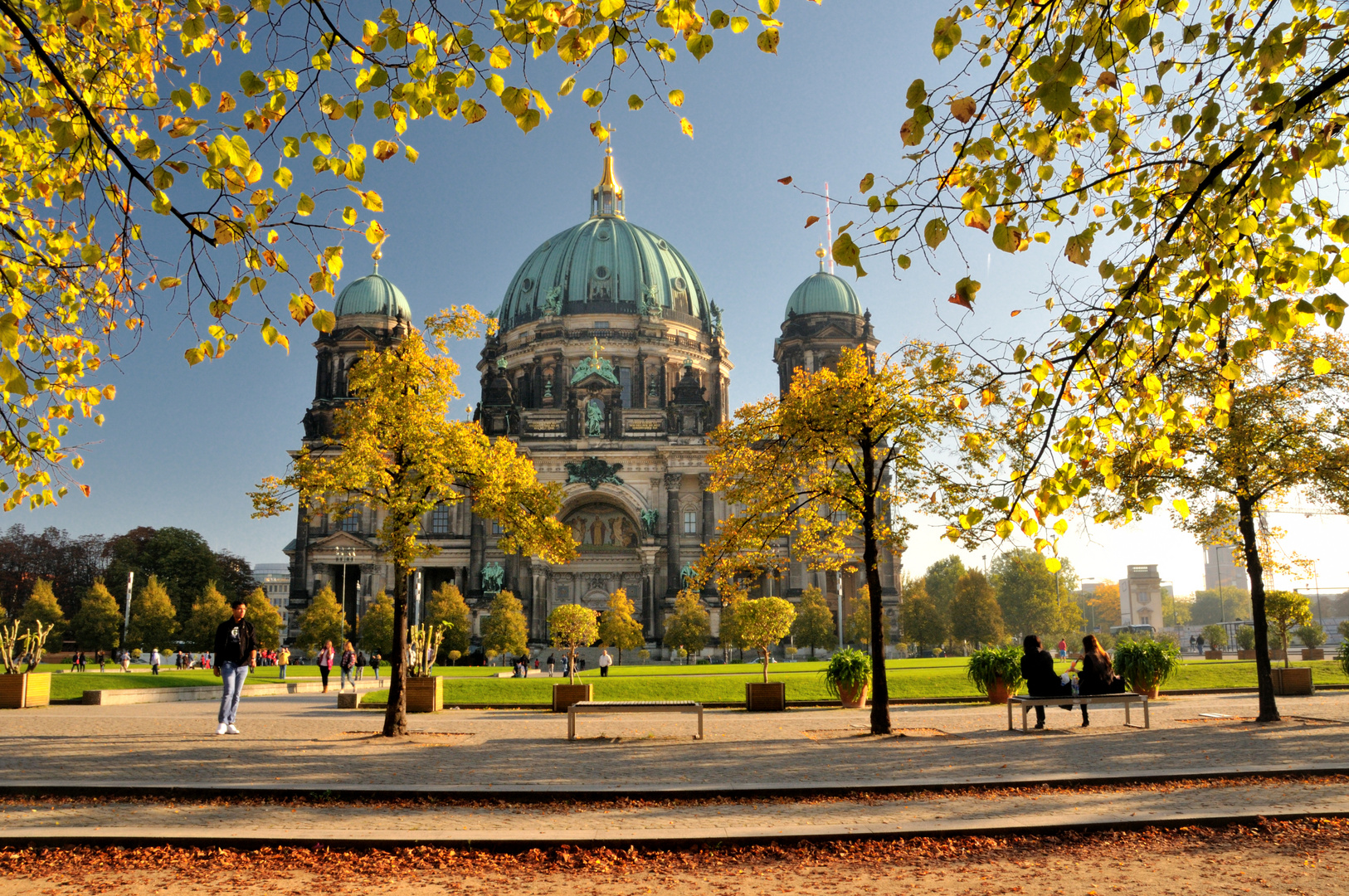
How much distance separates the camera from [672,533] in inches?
2697

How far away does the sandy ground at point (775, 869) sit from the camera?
6.43m

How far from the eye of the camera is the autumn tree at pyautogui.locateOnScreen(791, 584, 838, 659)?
61188 millimetres

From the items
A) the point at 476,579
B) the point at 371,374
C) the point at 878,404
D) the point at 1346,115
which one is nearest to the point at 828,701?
the point at 878,404

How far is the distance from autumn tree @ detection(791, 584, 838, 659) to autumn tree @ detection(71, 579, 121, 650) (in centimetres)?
4715

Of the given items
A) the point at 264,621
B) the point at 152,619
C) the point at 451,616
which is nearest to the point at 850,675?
the point at 451,616

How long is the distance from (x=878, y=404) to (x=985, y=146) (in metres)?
12.2

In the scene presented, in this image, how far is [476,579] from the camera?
68250mm

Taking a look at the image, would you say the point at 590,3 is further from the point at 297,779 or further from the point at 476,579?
the point at 476,579

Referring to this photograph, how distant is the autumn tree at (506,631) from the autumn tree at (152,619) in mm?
26388

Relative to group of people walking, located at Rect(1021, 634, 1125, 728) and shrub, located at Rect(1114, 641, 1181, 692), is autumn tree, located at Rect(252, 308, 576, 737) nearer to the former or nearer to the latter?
group of people walking, located at Rect(1021, 634, 1125, 728)

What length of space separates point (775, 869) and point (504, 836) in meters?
2.11

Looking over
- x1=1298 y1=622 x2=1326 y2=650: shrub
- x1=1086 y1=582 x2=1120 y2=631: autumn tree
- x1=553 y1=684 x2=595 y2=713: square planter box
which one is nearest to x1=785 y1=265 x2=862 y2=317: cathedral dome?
x1=1298 y1=622 x2=1326 y2=650: shrub

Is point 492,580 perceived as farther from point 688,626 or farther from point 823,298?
point 823,298

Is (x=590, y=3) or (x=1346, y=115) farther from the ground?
(x=590, y=3)
